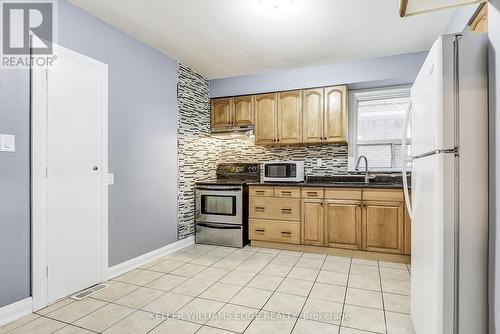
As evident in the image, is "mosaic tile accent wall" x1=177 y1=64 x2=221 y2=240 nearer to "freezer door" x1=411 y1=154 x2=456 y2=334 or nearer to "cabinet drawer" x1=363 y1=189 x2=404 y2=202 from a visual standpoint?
"cabinet drawer" x1=363 y1=189 x2=404 y2=202

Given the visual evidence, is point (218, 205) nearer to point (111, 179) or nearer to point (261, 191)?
point (261, 191)

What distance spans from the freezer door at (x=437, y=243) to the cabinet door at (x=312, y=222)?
198 cm

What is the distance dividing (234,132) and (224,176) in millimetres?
805

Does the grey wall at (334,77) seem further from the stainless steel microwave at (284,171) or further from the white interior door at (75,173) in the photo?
the white interior door at (75,173)

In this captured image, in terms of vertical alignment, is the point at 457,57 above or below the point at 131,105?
below

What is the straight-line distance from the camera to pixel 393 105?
3852mm

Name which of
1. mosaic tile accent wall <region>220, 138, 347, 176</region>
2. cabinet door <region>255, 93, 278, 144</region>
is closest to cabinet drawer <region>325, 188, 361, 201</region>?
mosaic tile accent wall <region>220, 138, 347, 176</region>

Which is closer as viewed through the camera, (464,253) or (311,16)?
(464,253)

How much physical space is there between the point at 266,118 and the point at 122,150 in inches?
82.1

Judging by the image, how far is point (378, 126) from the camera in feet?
12.9

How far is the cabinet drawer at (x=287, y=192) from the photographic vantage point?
361 centimetres

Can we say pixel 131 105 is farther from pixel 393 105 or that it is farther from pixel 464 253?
pixel 393 105

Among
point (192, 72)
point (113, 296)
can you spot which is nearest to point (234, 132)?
point (192, 72)

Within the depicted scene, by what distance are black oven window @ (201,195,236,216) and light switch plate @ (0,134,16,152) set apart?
2344mm
